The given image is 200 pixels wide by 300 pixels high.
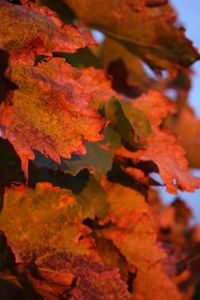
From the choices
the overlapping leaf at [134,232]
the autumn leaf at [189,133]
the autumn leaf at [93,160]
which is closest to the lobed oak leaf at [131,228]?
the overlapping leaf at [134,232]

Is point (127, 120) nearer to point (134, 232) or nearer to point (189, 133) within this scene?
point (134, 232)

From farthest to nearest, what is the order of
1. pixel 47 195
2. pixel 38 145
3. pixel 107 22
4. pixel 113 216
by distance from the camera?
pixel 107 22 < pixel 113 216 < pixel 47 195 < pixel 38 145

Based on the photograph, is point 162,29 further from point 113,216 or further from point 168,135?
point 113,216

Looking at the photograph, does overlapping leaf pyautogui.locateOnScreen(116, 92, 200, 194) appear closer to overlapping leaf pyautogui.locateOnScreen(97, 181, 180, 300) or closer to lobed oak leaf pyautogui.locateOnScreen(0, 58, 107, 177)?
overlapping leaf pyautogui.locateOnScreen(97, 181, 180, 300)

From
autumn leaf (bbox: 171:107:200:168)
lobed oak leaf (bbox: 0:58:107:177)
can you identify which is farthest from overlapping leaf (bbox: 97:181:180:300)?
autumn leaf (bbox: 171:107:200:168)

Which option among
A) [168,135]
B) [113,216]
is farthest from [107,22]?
[113,216]

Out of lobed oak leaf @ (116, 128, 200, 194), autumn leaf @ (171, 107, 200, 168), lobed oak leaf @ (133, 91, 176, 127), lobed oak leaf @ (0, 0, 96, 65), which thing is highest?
lobed oak leaf @ (0, 0, 96, 65)

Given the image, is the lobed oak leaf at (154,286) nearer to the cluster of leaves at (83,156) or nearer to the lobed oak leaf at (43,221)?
the cluster of leaves at (83,156)
